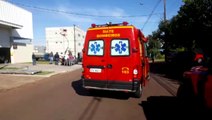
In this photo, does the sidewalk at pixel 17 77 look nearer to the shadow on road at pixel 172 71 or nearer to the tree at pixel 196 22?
the shadow on road at pixel 172 71

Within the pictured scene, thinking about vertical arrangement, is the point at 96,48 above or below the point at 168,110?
above

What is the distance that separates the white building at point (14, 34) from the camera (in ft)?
125

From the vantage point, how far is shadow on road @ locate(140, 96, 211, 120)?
7.38m

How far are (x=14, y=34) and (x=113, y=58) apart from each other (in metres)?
34.8

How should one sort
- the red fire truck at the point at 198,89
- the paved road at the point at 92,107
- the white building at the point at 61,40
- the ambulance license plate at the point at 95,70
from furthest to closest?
the white building at the point at 61,40
the ambulance license plate at the point at 95,70
the paved road at the point at 92,107
the red fire truck at the point at 198,89

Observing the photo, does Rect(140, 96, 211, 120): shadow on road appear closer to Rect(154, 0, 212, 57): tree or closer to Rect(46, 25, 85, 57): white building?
Rect(154, 0, 212, 57): tree

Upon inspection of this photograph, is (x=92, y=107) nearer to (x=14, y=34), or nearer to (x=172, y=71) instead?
(x=172, y=71)

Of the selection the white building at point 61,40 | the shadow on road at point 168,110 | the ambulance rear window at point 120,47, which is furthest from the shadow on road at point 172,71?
the white building at point 61,40

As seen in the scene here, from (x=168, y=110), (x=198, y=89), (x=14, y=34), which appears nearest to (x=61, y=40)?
(x=14, y=34)

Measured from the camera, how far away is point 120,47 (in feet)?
33.3

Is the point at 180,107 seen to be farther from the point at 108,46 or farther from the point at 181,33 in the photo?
the point at 181,33

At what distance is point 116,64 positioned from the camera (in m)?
10.2

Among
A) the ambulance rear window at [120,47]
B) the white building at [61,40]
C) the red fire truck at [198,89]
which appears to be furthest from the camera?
the white building at [61,40]

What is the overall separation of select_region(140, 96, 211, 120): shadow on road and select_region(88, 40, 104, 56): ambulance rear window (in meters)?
2.37
